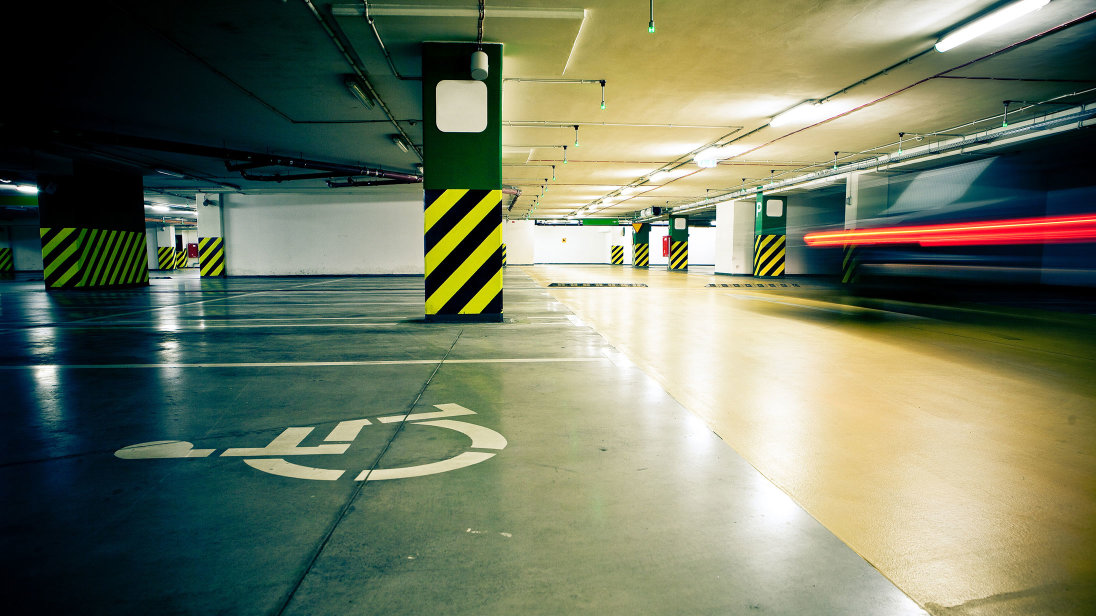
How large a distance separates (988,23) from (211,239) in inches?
856

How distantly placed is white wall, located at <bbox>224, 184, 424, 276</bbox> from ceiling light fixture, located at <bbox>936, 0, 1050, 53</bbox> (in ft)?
51.6

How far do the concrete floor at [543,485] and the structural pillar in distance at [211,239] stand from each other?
1673cm

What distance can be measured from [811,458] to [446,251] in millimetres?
4889

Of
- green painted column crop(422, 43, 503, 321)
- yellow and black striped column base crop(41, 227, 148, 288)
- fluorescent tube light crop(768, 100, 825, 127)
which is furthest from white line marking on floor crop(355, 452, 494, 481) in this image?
yellow and black striped column base crop(41, 227, 148, 288)

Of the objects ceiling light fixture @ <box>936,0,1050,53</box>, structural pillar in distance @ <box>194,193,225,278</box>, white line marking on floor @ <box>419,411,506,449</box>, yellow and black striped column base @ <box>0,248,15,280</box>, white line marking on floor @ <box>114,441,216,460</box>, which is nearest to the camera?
white line marking on floor @ <box>114,441,216,460</box>

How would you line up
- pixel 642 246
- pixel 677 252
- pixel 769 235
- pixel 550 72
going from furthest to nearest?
pixel 642 246, pixel 677 252, pixel 769 235, pixel 550 72

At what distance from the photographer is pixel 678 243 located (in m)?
28.0

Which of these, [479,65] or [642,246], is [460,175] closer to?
[479,65]

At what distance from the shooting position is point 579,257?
4044 cm

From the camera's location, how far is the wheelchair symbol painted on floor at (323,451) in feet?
6.16

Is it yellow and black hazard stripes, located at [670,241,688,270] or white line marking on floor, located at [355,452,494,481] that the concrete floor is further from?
yellow and black hazard stripes, located at [670,241,688,270]

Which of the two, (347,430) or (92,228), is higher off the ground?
(92,228)

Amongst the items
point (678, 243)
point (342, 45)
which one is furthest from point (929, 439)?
point (678, 243)

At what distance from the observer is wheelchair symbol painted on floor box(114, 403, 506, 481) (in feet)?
6.16
